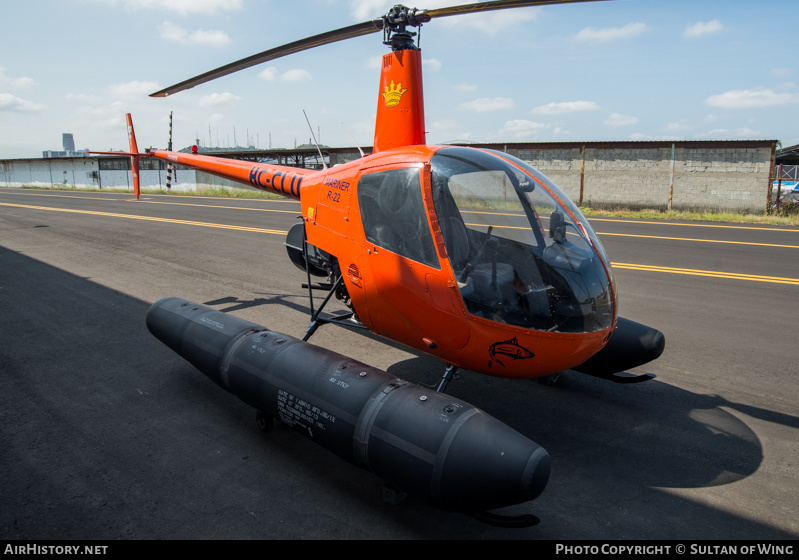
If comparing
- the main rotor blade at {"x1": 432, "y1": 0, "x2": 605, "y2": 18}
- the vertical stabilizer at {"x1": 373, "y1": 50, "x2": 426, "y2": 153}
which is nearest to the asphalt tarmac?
the vertical stabilizer at {"x1": 373, "y1": 50, "x2": 426, "y2": 153}

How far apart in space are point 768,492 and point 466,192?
3182mm

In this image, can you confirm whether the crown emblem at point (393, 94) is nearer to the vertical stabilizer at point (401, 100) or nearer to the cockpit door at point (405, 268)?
the vertical stabilizer at point (401, 100)

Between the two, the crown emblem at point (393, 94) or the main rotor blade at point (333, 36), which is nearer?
the main rotor blade at point (333, 36)

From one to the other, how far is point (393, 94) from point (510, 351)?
345 cm

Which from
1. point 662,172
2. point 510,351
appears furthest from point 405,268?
point 662,172

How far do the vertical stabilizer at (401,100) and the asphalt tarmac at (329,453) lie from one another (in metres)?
2.66

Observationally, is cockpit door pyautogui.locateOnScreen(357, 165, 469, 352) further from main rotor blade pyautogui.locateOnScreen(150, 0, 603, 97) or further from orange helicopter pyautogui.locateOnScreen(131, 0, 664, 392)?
main rotor blade pyautogui.locateOnScreen(150, 0, 603, 97)

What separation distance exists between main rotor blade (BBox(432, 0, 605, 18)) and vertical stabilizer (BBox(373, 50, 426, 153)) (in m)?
0.47

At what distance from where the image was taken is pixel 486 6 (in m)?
5.07

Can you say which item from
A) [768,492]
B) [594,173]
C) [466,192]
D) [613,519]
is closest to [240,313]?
[466,192]

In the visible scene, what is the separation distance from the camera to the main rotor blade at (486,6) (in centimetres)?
483

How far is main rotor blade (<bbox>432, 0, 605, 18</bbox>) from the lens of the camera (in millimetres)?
4828

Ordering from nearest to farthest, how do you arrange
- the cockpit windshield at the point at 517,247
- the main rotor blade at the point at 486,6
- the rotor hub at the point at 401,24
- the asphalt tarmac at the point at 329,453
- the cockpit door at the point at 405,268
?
the asphalt tarmac at the point at 329,453
the cockpit windshield at the point at 517,247
the cockpit door at the point at 405,268
the main rotor blade at the point at 486,6
the rotor hub at the point at 401,24

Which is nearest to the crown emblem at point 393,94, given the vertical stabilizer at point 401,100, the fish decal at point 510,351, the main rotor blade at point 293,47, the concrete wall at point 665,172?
the vertical stabilizer at point 401,100
